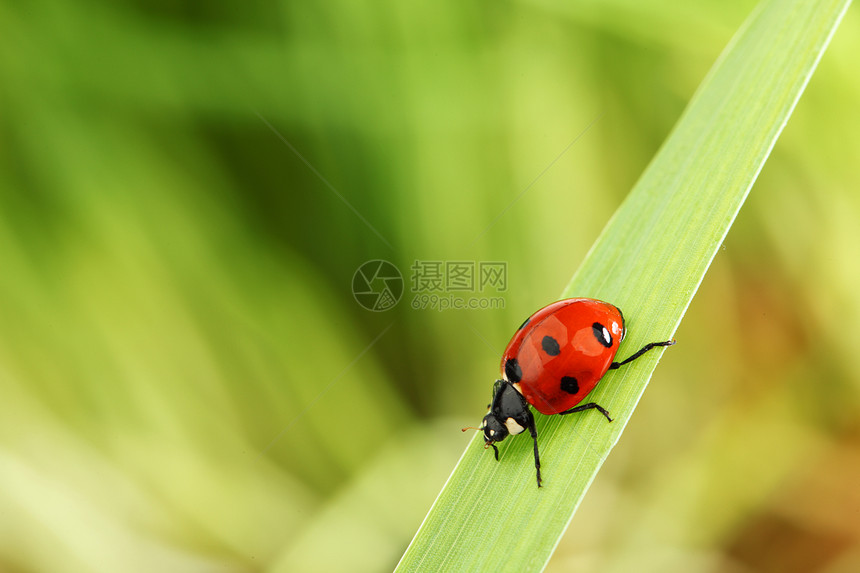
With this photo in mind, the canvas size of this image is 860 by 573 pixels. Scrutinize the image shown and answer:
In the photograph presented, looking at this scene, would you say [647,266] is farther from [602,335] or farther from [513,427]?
[513,427]

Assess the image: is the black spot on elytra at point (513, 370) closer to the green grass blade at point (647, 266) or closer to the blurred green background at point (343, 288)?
the green grass blade at point (647, 266)

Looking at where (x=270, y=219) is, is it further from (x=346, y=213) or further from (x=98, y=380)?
(x=98, y=380)

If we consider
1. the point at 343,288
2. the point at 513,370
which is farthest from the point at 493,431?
the point at 343,288

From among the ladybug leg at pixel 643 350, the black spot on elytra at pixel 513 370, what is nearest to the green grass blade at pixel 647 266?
the ladybug leg at pixel 643 350

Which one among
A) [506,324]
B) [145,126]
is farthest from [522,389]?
[145,126]

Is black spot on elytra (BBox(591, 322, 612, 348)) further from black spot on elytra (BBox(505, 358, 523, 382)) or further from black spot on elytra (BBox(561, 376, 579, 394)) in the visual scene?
black spot on elytra (BBox(505, 358, 523, 382))

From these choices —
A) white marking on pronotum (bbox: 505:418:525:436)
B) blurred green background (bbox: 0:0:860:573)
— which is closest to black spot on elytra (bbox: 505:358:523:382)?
white marking on pronotum (bbox: 505:418:525:436)
